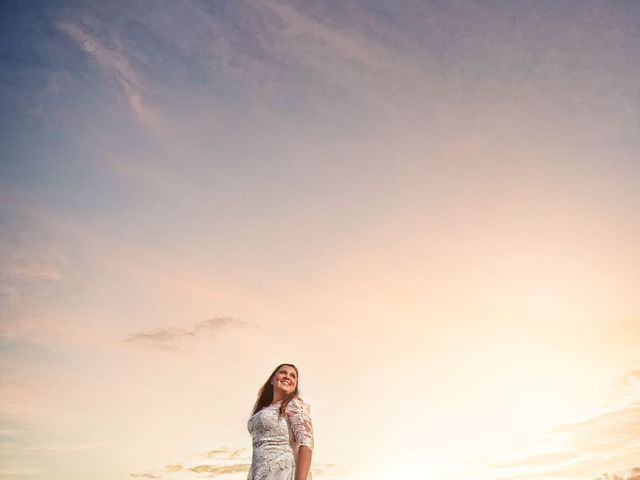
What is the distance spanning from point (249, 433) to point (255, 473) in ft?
2.51

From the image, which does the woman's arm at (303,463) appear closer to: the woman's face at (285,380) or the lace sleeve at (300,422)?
the lace sleeve at (300,422)

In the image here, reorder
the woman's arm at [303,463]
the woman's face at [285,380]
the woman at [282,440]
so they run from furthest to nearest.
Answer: the woman's face at [285,380] → the woman at [282,440] → the woman's arm at [303,463]

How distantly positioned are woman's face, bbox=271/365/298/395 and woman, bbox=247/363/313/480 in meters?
0.09

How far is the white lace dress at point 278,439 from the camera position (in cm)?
871

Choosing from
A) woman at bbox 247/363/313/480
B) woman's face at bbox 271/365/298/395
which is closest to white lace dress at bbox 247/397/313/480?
woman at bbox 247/363/313/480

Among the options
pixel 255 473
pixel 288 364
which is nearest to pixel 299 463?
pixel 255 473

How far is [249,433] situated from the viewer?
31.1ft

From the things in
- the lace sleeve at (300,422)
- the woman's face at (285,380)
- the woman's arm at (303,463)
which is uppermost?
the woman's face at (285,380)

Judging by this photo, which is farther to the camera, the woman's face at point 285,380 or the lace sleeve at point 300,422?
the woman's face at point 285,380

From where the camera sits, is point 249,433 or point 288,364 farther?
point 288,364

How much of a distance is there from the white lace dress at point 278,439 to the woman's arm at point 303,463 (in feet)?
0.26

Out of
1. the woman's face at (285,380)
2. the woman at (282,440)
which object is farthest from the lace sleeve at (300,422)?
the woman's face at (285,380)

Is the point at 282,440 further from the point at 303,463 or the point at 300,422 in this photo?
the point at 303,463

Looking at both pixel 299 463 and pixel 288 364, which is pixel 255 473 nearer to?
pixel 299 463
